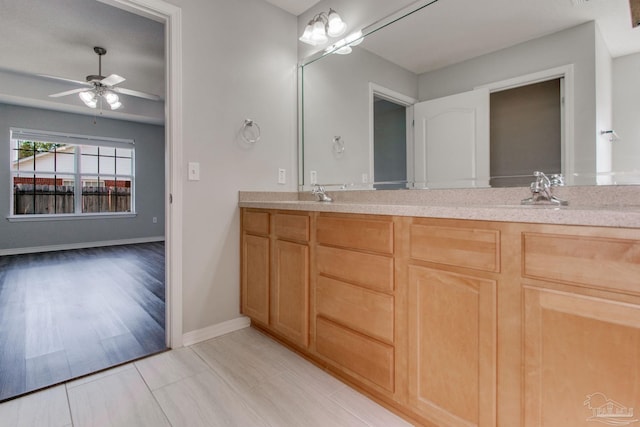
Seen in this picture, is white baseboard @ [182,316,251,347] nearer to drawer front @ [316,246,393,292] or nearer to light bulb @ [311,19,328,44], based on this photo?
drawer front @ [316,246,393,292]

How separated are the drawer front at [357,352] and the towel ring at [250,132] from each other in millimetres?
1372

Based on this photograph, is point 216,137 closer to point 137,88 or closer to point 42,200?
point 137,88

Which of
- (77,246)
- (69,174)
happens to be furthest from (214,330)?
(69,174)

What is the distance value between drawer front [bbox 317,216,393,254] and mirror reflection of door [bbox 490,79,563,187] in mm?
656

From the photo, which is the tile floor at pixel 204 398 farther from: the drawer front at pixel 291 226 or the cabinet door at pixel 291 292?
the drawer front at pixel 291 226

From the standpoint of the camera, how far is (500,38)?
1.55m

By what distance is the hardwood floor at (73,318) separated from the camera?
70.3 inches

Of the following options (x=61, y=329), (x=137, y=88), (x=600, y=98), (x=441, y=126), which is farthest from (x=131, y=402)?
(x=137, y=88)

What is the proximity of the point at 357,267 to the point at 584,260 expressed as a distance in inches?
32.5

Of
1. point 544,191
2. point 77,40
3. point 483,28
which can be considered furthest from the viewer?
point 77,40

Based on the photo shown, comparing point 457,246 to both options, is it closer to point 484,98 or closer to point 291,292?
point 484,98

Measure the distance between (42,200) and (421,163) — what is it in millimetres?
6796

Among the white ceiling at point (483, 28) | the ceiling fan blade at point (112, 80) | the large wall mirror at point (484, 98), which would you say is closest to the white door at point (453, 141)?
the large wall mirror at point (484, 98)

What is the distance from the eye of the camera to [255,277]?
2.17 m
